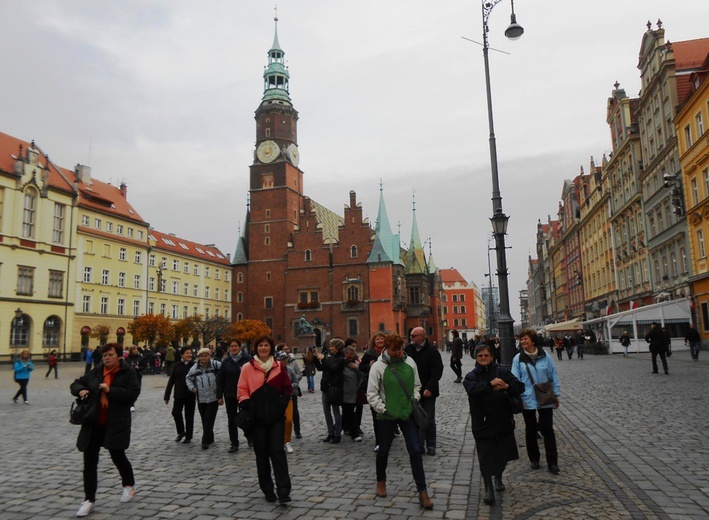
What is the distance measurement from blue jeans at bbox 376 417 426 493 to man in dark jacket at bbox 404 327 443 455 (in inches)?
64.3


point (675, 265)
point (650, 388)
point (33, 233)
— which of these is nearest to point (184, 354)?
point (650, 388)

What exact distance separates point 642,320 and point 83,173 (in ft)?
163

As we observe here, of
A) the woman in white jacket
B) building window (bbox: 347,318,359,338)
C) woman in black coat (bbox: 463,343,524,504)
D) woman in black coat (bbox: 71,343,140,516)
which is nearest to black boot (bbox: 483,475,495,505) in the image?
woman in black coat (bbox: 463,343,524,504)

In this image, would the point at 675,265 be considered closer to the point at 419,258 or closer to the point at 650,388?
the point at 650,388

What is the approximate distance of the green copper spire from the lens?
243 ft

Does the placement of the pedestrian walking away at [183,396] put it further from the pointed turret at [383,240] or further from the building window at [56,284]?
the pointed turret at [383,240]

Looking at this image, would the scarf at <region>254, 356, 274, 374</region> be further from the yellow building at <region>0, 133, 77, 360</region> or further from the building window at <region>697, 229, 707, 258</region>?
the yellow building at <region>0, 133, 77, 360</region>

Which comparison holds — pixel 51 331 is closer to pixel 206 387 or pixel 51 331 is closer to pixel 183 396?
pixel 183 396

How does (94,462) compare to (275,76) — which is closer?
(94,462)

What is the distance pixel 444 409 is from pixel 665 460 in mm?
6304

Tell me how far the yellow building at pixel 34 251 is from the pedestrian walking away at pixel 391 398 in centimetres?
4197

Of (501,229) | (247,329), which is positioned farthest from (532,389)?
(247,329)

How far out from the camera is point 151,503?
19.4ft

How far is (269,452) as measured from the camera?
5.86 meters
